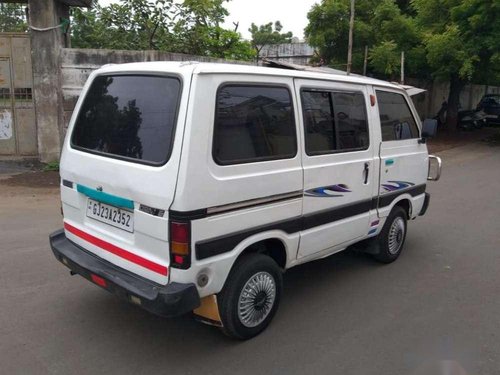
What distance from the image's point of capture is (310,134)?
12.3 feet

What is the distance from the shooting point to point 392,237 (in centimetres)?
510

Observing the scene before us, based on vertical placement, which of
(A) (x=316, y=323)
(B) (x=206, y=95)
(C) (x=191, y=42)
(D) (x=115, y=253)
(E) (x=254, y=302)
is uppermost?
(C) (x=191, y=42)

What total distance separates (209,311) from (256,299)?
40cm

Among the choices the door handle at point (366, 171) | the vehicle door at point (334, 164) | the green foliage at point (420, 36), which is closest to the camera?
the vehicle door at point (334, 164)

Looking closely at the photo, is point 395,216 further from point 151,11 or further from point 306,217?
point 151,11

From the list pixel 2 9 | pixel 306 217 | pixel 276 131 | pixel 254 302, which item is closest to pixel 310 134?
pixel 276 131

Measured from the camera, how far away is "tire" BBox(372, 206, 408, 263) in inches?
195

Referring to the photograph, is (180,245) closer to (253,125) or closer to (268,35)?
(253,125)

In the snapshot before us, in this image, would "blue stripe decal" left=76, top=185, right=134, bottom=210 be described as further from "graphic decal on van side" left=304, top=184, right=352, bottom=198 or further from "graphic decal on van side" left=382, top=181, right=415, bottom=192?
"graphic decal on van side" left=382, top=181, right=415, bottom=192

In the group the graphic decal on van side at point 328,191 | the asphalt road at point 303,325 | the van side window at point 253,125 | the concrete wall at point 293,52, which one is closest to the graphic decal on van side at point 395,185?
the graphic decal on van side at point 328,191

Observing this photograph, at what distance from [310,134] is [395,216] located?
1.87 m

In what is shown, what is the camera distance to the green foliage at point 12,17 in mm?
10086

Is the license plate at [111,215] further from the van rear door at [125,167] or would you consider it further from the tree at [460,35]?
the tree at [460,35]

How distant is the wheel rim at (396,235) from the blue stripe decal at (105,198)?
3035 mm
